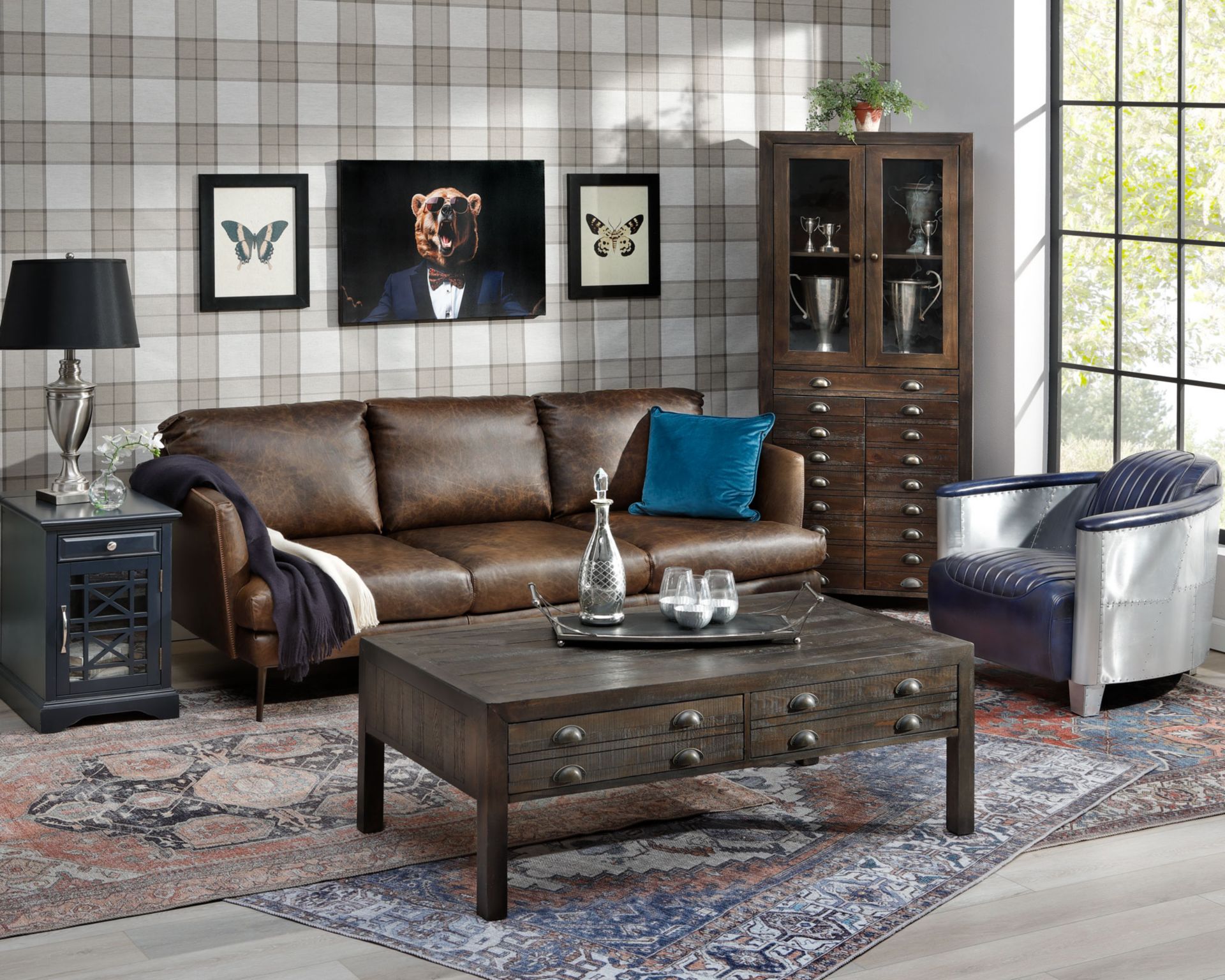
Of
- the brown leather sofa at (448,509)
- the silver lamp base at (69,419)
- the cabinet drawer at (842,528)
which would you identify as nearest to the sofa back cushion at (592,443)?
the brown leather sofa at (448,509)

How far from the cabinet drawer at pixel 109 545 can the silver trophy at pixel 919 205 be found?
319 centimetres

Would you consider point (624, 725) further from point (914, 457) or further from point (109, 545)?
point (914, 457)

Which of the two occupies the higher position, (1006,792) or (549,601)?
(549,601)

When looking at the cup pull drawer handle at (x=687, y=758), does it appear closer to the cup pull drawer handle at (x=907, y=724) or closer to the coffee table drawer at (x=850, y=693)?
the coffee table drawer at (x=850, y=693)

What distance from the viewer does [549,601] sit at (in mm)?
5320

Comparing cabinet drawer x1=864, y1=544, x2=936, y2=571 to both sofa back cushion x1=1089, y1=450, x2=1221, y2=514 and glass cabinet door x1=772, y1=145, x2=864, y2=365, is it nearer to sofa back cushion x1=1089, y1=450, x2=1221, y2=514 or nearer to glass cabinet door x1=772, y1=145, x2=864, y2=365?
glass cabinet door x1=772, y1=145, x2=864, y2=365

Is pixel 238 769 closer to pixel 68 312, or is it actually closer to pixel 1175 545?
pixel 68 312

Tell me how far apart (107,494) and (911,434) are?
3.10 meters

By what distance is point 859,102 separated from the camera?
6.28 meters

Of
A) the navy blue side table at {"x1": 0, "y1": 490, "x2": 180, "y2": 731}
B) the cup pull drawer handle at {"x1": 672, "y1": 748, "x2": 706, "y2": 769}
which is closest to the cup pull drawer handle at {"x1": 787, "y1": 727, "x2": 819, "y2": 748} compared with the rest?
the cup pull drawer handle at {"x1": 672, "y1": 748, "x2": 706, "y2": 769}

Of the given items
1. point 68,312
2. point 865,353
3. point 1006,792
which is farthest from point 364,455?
point 1006,792

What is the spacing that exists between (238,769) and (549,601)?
4.46 feet

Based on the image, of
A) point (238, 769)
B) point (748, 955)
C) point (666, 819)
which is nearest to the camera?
point (748, 955)

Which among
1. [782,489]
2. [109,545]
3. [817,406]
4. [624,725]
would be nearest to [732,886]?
[624,725]
